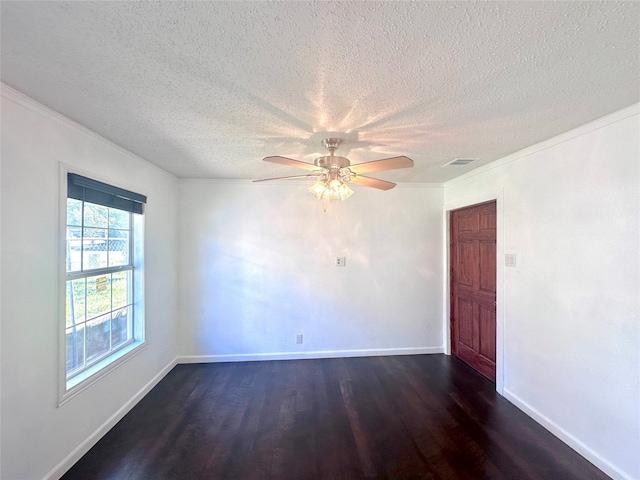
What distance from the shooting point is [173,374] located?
2.92 meters

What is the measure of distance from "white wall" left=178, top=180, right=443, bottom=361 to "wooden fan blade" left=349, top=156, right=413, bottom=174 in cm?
163

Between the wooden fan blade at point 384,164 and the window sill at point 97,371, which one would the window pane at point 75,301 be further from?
the wooden fan blade at point 384,164

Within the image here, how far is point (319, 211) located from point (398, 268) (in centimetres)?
133

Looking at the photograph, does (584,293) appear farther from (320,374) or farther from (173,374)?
(173,374)

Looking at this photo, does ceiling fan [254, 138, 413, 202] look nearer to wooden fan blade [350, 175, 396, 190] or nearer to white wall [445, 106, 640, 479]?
wooden fan blade [350, 175, 396, 190]

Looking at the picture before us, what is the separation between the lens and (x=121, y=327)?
2.35 meters

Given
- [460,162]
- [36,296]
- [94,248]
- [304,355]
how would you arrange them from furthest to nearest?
[304,355] → [460,162] → [94,248] → [36,296]

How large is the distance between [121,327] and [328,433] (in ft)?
6.82

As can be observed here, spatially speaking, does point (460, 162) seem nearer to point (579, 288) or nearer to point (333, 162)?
point (579, 288)

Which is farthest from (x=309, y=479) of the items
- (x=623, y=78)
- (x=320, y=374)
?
(x=623, y=78)

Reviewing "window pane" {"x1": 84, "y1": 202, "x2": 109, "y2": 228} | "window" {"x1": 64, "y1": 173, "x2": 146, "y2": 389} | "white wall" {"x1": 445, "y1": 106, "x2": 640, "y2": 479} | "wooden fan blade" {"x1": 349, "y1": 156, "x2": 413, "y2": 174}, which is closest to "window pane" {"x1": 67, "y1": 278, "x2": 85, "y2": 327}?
"window" {"x1": 64, "y1": 173, "x2": 146, "y2": 389}

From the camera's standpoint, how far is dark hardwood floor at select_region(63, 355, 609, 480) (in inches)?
66.2

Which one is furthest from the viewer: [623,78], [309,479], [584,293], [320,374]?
[320,374]

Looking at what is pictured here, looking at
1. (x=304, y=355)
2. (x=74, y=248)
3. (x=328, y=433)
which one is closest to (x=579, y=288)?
(x=328, y=433)
